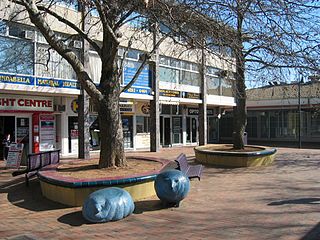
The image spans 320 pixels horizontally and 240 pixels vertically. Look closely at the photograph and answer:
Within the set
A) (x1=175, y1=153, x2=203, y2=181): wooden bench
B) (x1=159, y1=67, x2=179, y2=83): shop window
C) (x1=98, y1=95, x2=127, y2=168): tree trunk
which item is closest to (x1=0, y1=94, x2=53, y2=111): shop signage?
(x1=159, y1=67, x2=179, y2=83): shop window

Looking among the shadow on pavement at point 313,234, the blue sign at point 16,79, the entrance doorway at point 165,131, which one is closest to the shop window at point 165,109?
the entrance doorway at point 165,131

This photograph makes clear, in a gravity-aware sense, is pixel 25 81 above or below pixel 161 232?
above

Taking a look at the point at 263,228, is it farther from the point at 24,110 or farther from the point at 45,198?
the point at 24,110

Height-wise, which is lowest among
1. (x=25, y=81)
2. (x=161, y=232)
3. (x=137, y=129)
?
(x=161, y=232)

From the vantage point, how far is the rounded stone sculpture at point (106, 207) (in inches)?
266

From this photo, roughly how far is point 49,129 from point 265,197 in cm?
1327

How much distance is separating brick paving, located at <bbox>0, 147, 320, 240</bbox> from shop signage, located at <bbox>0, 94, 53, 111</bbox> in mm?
7352

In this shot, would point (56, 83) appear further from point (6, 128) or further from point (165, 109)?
point (165, 109)

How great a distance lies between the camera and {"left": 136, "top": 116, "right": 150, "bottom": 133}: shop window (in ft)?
80.7

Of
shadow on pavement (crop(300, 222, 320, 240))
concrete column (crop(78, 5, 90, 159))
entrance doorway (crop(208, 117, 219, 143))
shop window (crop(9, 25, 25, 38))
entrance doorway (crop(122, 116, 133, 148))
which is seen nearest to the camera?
shadow on pavement (crop(300, 222, 320, 240))

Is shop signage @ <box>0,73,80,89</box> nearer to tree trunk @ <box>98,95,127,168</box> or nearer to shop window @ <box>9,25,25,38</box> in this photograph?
shop window @ <box>9,25,25,38</box>

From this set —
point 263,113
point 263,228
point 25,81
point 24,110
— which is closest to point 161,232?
point 263,228

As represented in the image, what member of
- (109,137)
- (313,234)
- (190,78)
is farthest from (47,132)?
(313,234)

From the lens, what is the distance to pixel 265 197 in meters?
8.82
